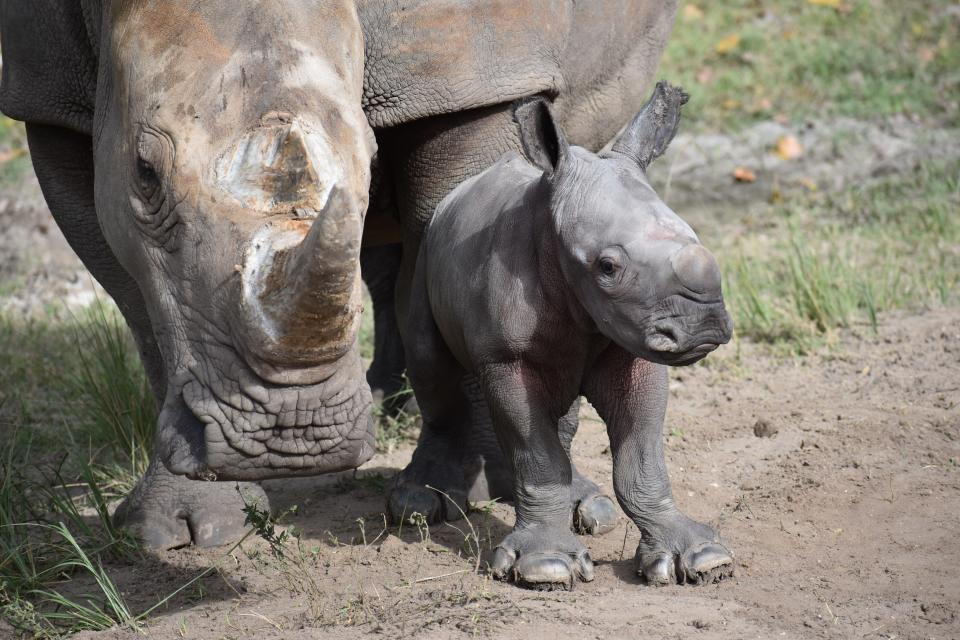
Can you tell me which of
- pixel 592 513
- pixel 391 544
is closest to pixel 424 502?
pixel 391 544

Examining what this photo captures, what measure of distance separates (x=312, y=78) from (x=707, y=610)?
156cm

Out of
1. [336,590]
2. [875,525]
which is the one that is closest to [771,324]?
[875,525]

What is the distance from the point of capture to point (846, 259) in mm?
6031

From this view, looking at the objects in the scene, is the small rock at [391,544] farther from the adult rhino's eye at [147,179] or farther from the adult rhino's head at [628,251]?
the adult rhino's eye at [147,179]

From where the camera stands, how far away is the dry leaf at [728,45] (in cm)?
948

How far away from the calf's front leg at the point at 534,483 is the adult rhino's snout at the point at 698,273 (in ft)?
1.92

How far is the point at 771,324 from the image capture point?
5562mm

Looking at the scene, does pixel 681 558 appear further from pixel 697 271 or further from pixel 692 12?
pixel 692 12

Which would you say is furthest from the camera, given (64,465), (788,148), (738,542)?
(788,148)

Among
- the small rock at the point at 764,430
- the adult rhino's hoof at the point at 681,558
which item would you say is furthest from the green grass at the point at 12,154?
the adult rhino's hoof at the point at 681,558

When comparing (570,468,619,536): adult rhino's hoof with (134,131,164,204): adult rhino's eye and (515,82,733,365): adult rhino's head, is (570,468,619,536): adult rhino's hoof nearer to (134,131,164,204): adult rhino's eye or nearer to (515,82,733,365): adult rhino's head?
(515,82,733,365): adult rhino's head

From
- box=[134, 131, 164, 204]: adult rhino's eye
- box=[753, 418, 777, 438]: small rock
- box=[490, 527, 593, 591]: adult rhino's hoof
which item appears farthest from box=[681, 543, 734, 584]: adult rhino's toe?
box=[134, 131, 164, 204]: adult rhino's eye

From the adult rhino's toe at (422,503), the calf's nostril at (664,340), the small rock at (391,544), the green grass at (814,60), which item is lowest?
the small rock at (391,544)

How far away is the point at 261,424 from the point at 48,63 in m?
1.62
